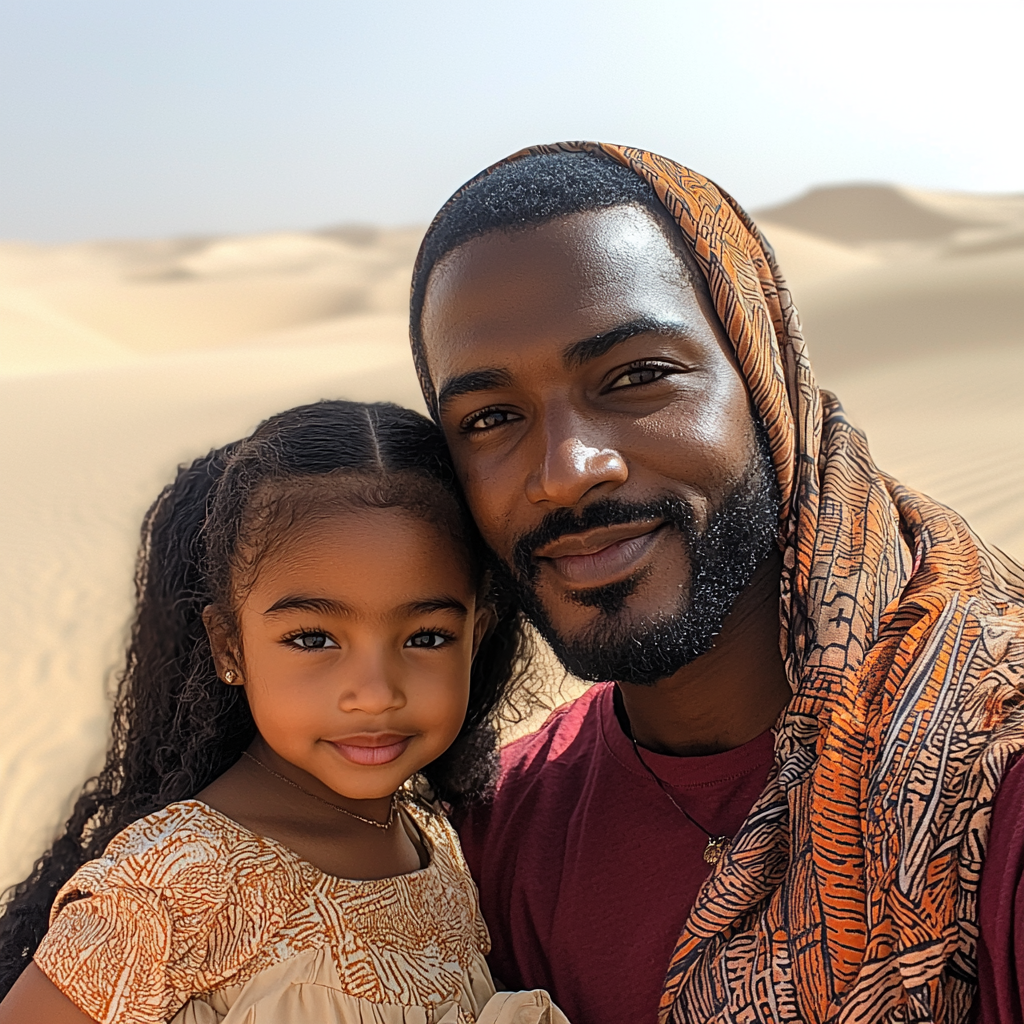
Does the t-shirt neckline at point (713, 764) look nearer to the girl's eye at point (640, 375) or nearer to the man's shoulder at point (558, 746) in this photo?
the man's shoulder at point (558, 746)

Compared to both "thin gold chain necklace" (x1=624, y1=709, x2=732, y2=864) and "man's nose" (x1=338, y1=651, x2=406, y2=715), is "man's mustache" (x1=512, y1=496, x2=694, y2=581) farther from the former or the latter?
"thin gold chain necklace" (x1=624, y1=709, x2=732, y2=864)

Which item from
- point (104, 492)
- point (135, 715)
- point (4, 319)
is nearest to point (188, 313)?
point (4, 319)

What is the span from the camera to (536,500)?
2.32 meters

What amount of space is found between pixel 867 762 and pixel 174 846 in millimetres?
1267

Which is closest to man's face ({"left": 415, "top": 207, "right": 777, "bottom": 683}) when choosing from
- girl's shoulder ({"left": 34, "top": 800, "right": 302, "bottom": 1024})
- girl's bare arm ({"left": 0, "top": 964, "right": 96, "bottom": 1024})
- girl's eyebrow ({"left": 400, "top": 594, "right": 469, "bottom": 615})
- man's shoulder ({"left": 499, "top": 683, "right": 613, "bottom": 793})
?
girl's eyebrow ({"left": 400, "top": 594, "right": 469, "bottom": 615})

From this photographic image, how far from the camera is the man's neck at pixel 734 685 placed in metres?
2.53

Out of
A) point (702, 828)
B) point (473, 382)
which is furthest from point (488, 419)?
point (702, 828)

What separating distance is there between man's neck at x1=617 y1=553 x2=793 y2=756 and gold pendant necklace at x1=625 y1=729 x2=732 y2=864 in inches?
3.2

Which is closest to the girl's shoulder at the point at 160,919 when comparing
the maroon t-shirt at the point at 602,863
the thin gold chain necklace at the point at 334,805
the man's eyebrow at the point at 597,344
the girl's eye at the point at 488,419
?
the thin gold chain necklace at the point at 334,805

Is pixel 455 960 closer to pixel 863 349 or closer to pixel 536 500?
pixel 536 500

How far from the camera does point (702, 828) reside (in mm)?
2436

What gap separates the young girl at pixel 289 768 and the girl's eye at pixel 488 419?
0.50ft

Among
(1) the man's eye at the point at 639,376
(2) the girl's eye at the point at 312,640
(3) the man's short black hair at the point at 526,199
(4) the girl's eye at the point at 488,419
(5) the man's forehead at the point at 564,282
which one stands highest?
(3) the man's short black hair at the point at 526,199

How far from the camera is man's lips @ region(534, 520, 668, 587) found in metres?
2.32
